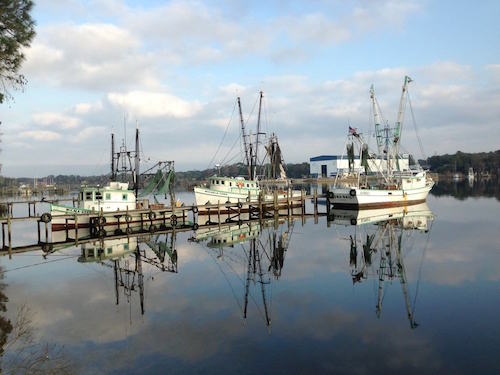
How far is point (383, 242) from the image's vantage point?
110 feet

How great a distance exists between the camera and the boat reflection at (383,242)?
22375 millimetres

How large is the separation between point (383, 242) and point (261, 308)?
62.8 ft

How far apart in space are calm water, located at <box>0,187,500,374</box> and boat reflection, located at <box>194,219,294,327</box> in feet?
0.54

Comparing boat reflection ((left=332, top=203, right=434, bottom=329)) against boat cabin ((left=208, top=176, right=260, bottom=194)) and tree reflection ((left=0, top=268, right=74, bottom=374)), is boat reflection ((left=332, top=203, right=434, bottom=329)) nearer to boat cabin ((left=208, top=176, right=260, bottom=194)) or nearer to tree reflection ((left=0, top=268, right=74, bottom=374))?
tree reflection ((left=0, top=268, right=74, bottom=374))

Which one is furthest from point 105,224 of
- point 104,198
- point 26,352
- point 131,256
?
point 26,352

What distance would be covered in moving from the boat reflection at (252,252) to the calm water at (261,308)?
0.16 metres

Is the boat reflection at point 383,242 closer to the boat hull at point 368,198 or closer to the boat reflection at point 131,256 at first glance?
the boat hull at point 368,198

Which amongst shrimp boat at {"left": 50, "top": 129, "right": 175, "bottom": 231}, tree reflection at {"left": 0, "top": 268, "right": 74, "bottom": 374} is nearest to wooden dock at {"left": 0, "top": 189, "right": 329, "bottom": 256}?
shrimp boat at {"left": 50, "top": 129, "right": 175, "bottom": 231}

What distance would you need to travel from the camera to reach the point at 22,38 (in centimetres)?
1958

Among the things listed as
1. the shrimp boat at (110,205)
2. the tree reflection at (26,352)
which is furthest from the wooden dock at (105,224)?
the tree reflection at (26,352)

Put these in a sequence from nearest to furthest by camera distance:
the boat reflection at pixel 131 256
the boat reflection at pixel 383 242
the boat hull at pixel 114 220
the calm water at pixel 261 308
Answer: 1. the calm water at pixel 261 308
2. the boat reflection at pixel 131 256
3. the boat reflection at pixel 383 242
4. the boat hull at pixel 114 220

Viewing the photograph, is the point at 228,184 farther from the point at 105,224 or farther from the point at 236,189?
the point at 105,224

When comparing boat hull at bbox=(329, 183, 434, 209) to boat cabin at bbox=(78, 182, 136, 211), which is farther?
boat hull at bbox=(329, 183, 434, 209)

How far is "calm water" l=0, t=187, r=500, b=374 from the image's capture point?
12602mm
